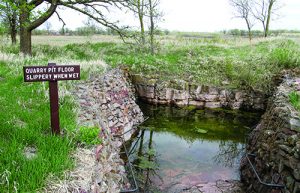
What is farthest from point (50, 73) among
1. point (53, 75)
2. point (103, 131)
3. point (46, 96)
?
point (46, 96)

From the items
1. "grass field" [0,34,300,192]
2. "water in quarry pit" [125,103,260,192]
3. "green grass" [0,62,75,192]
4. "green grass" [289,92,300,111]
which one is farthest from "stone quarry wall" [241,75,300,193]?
"green grass" [0,62,75,192]

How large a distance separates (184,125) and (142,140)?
2285 millimetres

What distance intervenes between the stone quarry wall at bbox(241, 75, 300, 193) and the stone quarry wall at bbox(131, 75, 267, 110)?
209 inches

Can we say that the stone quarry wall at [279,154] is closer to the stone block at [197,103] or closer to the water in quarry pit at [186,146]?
the water in quarry pit at [186,146]

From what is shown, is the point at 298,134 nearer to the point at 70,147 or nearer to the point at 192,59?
the point at 70,147

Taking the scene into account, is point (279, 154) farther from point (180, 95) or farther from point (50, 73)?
point (180, 95)

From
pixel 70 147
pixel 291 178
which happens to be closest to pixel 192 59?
pixel 291 178

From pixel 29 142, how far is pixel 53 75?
986mm

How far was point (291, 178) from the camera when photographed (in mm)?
4465

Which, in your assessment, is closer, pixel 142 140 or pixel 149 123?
pixel 142 140

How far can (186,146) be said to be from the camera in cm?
832

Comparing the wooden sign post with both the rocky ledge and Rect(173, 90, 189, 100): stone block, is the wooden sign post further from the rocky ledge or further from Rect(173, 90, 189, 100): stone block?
Rect(173, 90, 189, 100): stone block

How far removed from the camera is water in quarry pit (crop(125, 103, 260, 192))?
6395 mm

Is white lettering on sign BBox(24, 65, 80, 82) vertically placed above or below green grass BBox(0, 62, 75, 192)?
above
